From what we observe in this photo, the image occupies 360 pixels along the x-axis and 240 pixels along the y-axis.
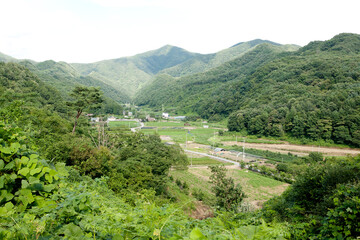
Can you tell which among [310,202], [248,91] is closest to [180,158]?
[310,202]

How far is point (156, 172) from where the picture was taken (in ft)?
64.0

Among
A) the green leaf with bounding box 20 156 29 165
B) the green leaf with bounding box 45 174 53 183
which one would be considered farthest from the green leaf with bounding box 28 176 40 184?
the green leaf with bounding box 20 156 29 165

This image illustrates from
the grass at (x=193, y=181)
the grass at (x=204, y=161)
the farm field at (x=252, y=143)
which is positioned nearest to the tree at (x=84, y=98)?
the grass at (x=193, y=181)

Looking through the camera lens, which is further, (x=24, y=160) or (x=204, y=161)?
(x=204, y=161)

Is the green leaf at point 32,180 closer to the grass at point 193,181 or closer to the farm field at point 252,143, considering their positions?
the grass at point 193,181

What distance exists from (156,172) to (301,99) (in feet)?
206

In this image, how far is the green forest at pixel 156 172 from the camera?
6.76 feet

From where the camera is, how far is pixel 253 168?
38.0 metres

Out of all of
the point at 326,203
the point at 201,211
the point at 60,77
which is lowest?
the point at 201,211

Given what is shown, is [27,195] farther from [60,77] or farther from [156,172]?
[60,77]

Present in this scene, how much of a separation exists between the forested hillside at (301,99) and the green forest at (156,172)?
1.22 ft

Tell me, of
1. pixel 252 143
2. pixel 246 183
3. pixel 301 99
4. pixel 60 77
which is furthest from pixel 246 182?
pixel 60 77

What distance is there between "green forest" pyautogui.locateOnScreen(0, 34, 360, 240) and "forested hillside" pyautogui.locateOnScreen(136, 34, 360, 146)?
0.37 m

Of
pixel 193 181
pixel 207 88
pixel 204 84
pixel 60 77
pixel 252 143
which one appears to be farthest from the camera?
pixel 204 84
